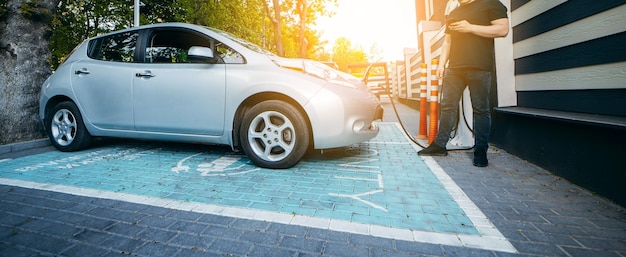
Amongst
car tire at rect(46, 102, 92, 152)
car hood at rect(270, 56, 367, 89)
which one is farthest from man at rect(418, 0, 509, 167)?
car tire at rect(46, 102, 92, 152)

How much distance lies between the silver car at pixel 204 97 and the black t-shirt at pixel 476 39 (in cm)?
112

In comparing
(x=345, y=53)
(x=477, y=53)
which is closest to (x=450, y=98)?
(x=477, y=53)

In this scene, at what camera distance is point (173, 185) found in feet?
8.74

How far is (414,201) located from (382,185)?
0.41 m

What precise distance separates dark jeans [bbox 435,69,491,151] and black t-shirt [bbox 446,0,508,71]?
98mm

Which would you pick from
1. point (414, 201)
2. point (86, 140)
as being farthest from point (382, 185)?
point (86, 140)

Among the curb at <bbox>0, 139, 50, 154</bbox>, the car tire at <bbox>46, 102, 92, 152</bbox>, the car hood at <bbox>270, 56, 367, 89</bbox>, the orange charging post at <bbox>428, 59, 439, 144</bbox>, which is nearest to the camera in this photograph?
the car hood at <bbox>270, 56, 367, 89</bbox>

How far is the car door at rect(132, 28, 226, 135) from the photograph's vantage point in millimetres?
3299

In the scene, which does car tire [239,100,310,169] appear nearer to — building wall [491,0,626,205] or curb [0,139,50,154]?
building wall [491,0,626,205]

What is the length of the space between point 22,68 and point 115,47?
2299 millimetres

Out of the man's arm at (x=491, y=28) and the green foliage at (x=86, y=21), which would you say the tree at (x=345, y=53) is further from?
the man's arm at (x=491, y=28)

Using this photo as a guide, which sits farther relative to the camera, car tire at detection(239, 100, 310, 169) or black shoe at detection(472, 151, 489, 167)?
black shoe at detection(472, 151, 489, 167)

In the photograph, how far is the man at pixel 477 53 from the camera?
121 inches

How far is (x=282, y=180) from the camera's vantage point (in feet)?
9.26
